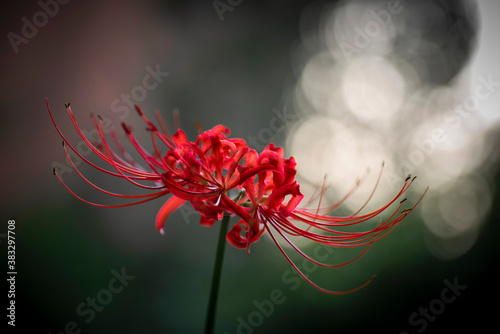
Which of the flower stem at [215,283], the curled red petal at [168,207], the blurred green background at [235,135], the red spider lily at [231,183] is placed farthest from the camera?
the blurred green background at [235,135]

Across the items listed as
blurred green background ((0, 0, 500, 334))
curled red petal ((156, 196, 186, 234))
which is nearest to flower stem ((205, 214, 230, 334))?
curled red petal ((156, 196, 186, 234))

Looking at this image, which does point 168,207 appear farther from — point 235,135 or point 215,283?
point 235,135

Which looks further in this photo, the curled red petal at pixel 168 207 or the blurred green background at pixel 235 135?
the blurred green background at pixel 235 135

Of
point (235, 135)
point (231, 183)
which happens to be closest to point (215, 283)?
point (231, 183)

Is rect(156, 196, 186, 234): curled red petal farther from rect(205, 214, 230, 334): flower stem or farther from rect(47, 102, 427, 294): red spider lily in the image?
rect(205, 214, 230, 334): flower stem

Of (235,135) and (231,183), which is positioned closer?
(231,183)

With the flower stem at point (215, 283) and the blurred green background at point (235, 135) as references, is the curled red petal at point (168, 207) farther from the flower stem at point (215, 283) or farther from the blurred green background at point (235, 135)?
the blurred green background at point (235, 135)

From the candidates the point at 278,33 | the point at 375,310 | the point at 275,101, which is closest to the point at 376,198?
the point at 375,310

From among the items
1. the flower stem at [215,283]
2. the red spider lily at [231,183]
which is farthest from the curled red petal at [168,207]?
the flower stem at [215,283]

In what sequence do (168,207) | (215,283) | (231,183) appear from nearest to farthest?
(215,283) → (231,183) → (168,207)

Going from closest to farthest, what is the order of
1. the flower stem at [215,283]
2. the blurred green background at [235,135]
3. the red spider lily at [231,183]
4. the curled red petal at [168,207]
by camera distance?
1. the flower stem at [215,283]
2. the red spider lily at [231,183]
3. the curled red petal at [168,207]
4. the blurred green background at [235,135]
